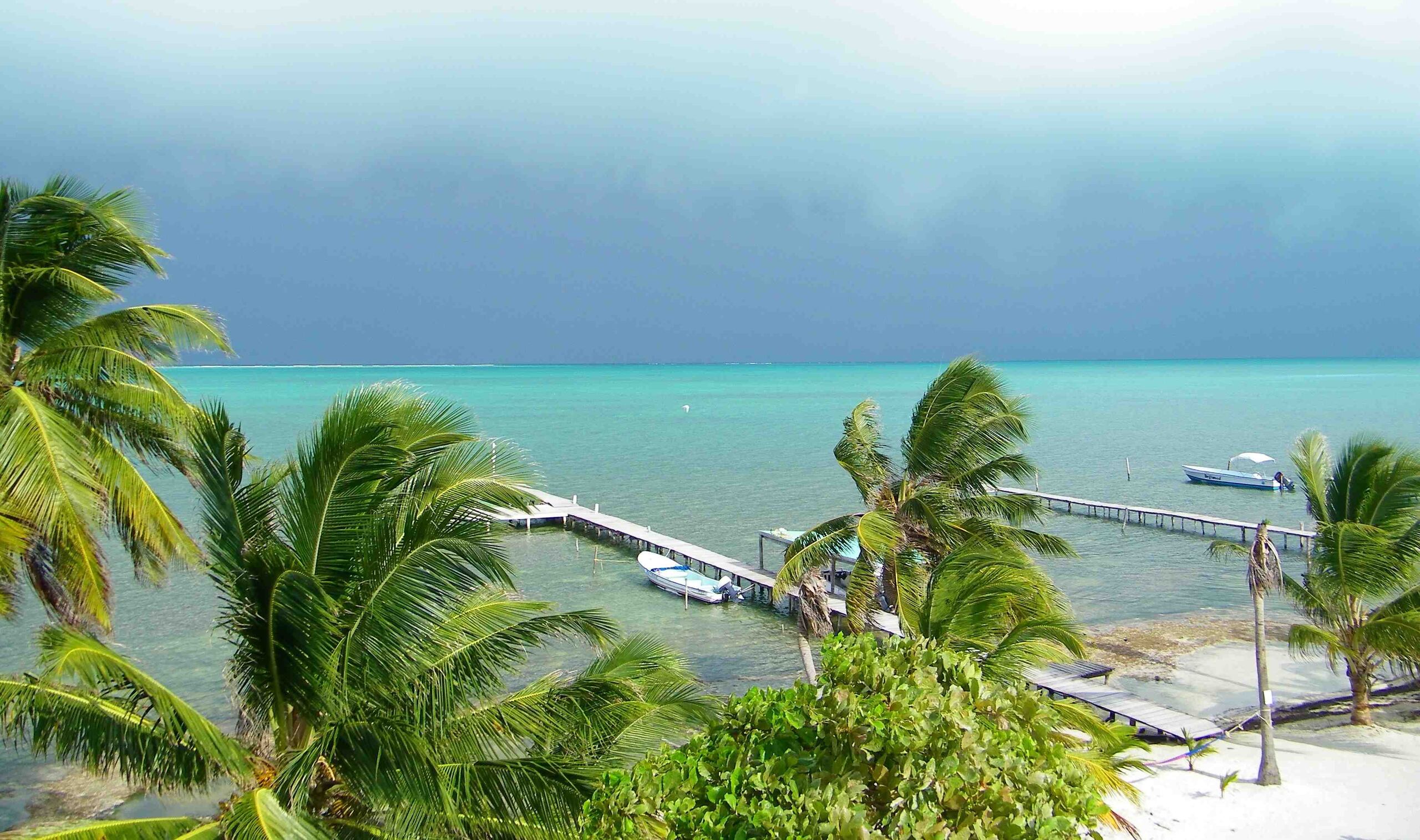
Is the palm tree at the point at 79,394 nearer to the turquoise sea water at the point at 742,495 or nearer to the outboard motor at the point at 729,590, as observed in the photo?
the turquoise sea water at the point at 742,495

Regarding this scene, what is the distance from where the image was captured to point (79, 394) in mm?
9062

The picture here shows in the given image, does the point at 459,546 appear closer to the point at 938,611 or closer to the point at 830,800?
the point at 830,800

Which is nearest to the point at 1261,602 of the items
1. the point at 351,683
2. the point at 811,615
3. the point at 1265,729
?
the point at 1265,729

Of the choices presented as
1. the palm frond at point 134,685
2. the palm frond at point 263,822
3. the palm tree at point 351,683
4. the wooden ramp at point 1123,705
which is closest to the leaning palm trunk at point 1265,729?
the wooden ramp at point 1123,705

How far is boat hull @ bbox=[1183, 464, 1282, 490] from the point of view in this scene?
45438 mm

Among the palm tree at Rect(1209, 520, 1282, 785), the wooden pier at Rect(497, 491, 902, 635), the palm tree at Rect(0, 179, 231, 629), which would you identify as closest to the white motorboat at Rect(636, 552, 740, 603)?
the wooden pier at Rect(497, 491, 902, 635)

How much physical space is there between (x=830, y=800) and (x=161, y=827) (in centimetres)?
464

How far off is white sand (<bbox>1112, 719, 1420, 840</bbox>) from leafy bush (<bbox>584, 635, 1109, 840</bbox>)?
29.7 feet

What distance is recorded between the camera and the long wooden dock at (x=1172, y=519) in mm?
32938

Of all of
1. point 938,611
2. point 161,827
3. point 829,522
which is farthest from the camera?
point 829,522

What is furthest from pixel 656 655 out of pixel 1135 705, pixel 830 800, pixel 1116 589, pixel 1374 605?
pixel 1374 605

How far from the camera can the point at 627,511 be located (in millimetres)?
40188

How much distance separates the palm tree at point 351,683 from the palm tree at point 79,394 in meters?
1.69

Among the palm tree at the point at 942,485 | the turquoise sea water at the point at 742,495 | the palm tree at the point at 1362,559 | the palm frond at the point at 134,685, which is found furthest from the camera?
the turquoise sea water at the point at 742,495
